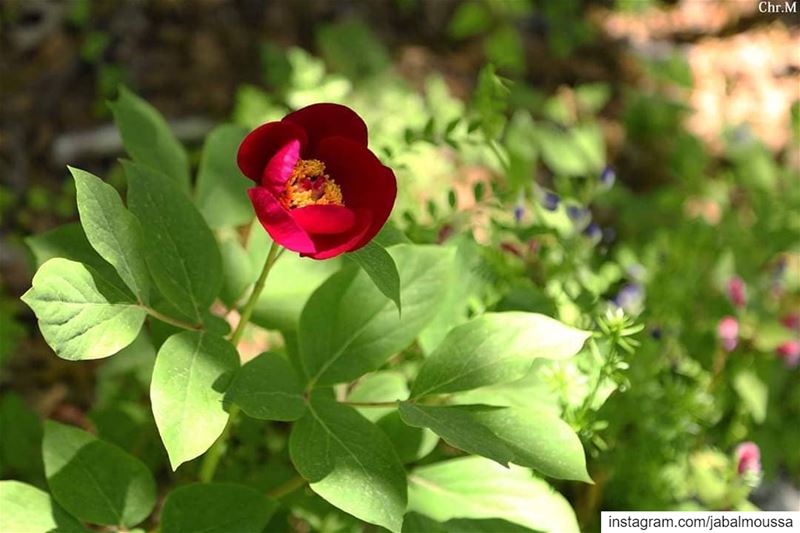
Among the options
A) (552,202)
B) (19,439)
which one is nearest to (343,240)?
(552,202)

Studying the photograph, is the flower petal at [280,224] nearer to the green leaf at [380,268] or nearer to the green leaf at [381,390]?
the green leaf at [380,268]

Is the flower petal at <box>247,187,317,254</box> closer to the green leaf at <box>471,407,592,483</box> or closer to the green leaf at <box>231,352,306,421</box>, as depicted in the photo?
the green leaf at <box>231,352,306,421</box>

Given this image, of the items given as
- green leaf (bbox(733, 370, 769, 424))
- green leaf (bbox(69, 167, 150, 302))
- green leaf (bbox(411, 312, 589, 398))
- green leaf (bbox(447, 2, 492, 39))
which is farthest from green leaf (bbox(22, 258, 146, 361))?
green leaf (bbox(447, 2, 492, 39))

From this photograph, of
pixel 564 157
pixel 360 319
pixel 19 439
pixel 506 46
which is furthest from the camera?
pixel 506 46

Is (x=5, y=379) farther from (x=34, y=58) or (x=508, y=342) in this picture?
(x=508, y=342)

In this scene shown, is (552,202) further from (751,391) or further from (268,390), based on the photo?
(268,390)

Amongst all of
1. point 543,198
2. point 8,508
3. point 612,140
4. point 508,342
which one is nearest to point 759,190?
point 612,140
